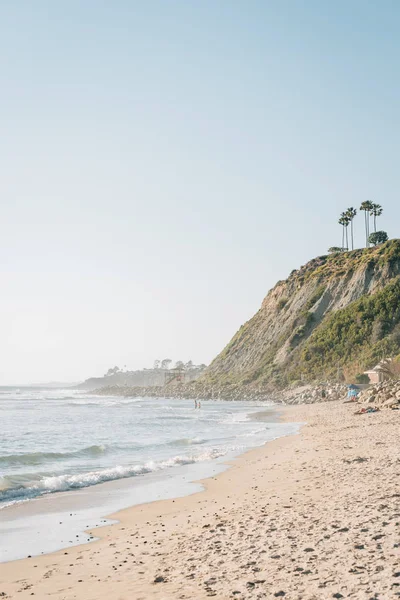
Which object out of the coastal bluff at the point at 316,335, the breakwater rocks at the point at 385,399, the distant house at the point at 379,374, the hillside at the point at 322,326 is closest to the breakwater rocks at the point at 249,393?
the coastal bluff at the point at 316,335

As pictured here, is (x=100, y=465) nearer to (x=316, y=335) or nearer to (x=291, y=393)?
(x=291, y=393)

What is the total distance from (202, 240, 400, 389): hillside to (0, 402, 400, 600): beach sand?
67.3 m

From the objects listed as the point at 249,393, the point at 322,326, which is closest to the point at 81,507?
the point at 249,393

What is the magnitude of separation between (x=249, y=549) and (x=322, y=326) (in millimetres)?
88392

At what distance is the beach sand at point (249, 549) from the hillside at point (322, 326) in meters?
67.3

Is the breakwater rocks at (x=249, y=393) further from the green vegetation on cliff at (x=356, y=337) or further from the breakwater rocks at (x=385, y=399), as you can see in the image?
the breakwater rocks at (x=385, y=399)

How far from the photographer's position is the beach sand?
7059mm

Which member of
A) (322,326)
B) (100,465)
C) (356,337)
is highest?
(322,326)

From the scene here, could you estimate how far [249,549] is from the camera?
8.62 meters

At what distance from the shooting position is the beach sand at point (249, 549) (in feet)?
23.2

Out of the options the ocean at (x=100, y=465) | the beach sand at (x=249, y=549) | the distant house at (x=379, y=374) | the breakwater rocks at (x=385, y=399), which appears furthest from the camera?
the distant house at (x=379, y=374)

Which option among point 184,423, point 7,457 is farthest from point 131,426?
point 7,457

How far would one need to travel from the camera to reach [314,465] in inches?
693

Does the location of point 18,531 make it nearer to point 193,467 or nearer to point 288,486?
point 288,486
